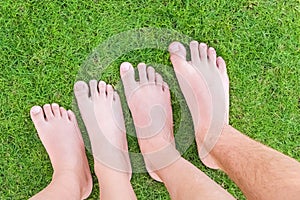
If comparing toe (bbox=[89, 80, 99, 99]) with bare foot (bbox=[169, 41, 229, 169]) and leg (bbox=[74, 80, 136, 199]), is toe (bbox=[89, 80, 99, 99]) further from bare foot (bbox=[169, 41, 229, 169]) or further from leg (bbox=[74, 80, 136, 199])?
bare foot (bbox=[169, 41, 229, 169])

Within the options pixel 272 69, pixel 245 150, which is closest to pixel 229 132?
pixel 245 150

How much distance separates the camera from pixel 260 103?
1715 millimetres

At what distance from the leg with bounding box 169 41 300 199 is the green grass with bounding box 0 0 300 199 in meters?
0.05

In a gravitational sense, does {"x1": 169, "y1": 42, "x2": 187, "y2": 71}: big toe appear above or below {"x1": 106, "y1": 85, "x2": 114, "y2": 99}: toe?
above

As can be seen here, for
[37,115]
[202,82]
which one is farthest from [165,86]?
[37,115]

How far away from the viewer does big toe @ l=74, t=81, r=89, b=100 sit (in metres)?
1.68

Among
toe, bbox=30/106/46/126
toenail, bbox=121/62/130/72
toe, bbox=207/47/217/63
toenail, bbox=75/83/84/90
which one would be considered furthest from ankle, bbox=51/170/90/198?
toe, bbox=207/47/217/63

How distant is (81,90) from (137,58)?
0.23 meters

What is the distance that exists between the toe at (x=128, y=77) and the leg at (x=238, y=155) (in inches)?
6.2

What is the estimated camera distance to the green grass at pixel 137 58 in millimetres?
1651

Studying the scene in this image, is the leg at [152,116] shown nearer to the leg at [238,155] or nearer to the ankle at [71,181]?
the leg at [238,155]

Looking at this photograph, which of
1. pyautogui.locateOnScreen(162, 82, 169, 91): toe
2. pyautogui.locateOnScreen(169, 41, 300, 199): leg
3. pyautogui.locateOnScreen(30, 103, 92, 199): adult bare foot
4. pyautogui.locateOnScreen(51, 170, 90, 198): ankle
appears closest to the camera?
pyautogui.locateOnScreen(169, 41, 300, 199): leg

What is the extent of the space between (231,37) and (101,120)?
561mm

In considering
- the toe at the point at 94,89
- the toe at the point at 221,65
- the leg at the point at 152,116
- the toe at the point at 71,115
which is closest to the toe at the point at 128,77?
the leg at the point at 152,116
